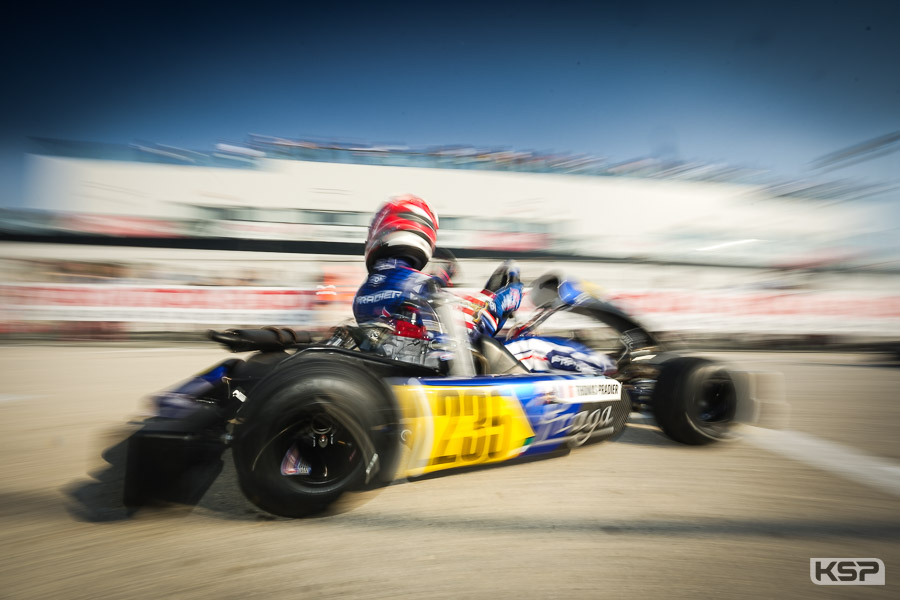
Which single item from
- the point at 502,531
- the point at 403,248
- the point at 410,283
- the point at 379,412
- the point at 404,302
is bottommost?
the point at 502,531

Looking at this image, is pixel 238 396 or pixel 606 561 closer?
pixel 606 561

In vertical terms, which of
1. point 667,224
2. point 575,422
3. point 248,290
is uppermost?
point 667,224

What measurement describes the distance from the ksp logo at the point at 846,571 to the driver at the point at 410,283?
158cm

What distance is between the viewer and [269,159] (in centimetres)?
1303

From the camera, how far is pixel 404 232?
2641 mm

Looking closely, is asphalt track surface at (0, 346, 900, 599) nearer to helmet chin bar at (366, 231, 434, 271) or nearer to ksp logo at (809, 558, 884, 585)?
ksp logo at (809, 558, 884, 585)

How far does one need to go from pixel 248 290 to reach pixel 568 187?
922 centimetres

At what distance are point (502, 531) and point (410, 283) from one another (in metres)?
1.23

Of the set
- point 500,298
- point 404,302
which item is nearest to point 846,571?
point 500,298

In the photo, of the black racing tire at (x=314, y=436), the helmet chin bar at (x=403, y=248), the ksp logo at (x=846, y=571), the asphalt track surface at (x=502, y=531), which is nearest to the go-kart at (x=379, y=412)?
the black racing tire at (x=314, y=436)

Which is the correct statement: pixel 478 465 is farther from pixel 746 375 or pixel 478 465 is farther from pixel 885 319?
pixel 885 319

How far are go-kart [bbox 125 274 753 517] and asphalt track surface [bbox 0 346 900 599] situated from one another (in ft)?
0.52

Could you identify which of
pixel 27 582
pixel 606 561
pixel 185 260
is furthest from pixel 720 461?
pixel 185 260

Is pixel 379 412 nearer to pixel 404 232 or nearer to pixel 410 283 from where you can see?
pixel 410 283
